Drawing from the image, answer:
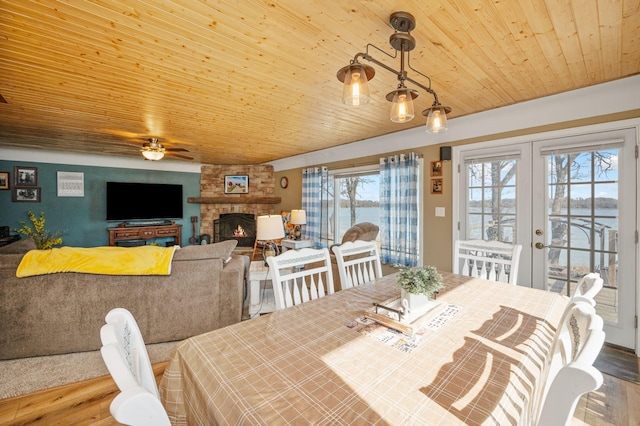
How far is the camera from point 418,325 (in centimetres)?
129

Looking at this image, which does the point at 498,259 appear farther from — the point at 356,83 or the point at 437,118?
the point at 356,83

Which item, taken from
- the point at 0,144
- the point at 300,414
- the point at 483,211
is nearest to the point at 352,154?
the point at 483,211

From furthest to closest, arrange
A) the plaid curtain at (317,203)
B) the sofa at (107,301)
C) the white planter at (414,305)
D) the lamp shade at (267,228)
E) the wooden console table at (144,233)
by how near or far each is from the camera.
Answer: the wooden console table at (144,233), the plaid curtain at (317,203), the lamp shade at (267,228), the sofa at (107,301), the white planter at (414,305)

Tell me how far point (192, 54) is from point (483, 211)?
133 inches

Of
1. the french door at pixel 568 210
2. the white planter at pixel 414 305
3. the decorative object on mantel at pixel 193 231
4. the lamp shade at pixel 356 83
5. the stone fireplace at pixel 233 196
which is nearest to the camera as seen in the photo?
the lamp shade at pixel 356 83

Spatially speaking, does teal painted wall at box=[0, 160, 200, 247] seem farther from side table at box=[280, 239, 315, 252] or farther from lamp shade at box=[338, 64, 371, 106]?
lamp shade at box=[338, 64, 371, 106]

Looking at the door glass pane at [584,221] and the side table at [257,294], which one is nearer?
the door glass pane at [584,221]

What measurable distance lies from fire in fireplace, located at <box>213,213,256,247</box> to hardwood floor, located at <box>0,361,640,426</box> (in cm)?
501

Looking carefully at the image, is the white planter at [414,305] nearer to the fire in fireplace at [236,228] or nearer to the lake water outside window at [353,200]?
the lake water outside window at [353,200]

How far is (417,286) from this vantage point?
1.39 m

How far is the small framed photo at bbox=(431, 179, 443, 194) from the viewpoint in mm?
3697

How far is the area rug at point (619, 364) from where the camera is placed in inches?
84.2

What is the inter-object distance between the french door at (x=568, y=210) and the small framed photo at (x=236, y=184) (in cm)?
522

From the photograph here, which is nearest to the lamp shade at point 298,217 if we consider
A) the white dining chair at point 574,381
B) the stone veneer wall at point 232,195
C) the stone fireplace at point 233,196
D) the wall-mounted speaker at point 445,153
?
the stone fireplace at point 233,196
